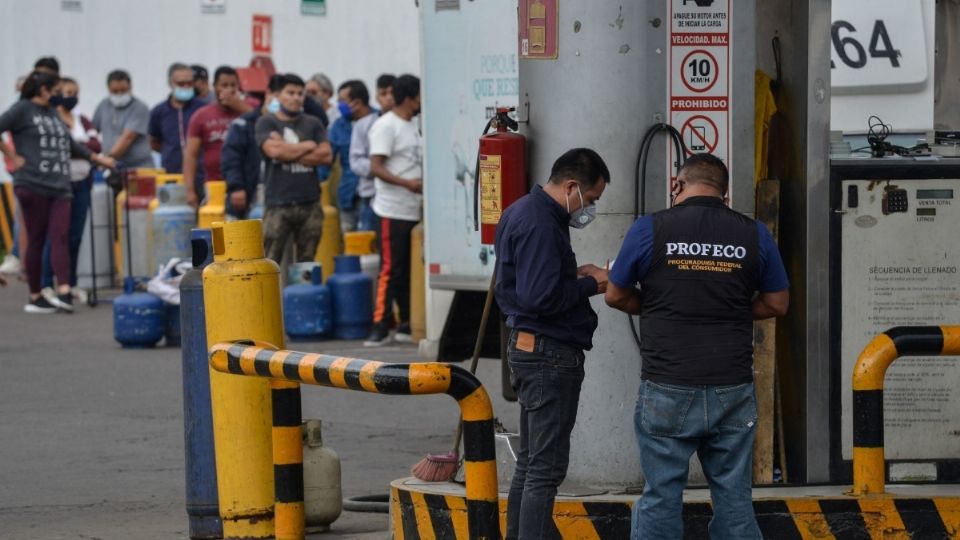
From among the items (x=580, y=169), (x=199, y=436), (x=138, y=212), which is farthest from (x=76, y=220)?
(x=580, y=169)

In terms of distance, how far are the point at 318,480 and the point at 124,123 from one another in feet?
41.1

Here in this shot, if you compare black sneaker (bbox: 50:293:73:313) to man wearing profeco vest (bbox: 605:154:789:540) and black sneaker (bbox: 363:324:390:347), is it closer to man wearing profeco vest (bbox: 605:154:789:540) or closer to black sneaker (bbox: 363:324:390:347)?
black sneaker (bbox: 363:324:390:347)

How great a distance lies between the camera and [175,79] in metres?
17.9

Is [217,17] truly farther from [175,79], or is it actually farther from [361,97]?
[361,97]

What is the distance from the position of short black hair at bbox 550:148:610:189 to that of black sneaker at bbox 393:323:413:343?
7.37m

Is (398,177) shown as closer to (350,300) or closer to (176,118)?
(350,300)

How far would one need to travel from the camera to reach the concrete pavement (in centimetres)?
802

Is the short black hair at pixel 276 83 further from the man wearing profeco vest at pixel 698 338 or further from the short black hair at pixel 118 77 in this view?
the man wearing profeco vest at pixel 698 338

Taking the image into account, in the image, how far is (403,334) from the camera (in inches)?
542

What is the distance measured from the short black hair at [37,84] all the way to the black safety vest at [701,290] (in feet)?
34.7

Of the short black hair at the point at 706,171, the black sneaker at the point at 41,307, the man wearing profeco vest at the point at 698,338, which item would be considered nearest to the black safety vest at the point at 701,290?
the man wearing profeco vest at the point at 698,338

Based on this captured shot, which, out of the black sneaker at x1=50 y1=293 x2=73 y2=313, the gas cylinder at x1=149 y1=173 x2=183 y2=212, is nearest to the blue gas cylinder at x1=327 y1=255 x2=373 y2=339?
the gas cylinder at x1=149 y1=173 x2=183 y2=212

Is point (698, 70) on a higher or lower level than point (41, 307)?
higher

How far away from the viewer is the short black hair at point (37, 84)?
1540cm
